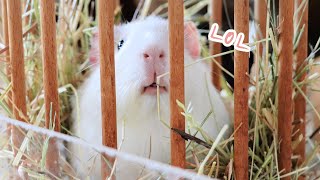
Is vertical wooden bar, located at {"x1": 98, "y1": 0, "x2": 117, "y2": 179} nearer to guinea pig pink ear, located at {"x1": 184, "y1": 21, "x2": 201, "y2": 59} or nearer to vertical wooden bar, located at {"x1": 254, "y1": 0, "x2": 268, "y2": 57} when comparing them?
guinea pig pink ear, located at {"x1": 184, "y1": 21, "x2": 201, "y2": 59}

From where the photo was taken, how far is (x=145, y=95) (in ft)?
2.87

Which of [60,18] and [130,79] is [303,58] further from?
[60,18]

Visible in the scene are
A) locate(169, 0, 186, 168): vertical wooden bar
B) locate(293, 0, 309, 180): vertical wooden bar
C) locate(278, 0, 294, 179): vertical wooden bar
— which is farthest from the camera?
locate(293, 0, 309, 180): vertical wooden bar

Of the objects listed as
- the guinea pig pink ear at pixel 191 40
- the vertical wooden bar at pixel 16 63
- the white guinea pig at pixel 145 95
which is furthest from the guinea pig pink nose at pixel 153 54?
the vertical wooden bar at pixel 16 63

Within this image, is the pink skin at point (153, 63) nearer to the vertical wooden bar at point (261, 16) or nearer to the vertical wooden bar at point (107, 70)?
the vertical wooden bar at point (107, 70)

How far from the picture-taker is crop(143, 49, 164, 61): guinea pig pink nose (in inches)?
33.0

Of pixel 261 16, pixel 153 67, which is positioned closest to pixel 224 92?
pixel 261 16

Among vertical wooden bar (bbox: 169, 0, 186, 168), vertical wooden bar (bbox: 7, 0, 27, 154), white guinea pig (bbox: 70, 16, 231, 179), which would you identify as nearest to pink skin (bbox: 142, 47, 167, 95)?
white guinea pig (bbox: 70, 16, 231, 179)

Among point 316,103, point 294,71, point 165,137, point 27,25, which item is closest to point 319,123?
point 316,103

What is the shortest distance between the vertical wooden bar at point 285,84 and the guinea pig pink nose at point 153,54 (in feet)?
0.68

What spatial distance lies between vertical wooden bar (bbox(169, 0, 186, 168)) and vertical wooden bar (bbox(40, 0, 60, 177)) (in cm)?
20

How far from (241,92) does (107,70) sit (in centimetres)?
21

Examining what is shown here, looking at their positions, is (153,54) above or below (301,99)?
above

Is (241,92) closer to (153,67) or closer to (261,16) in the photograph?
(153,67)
